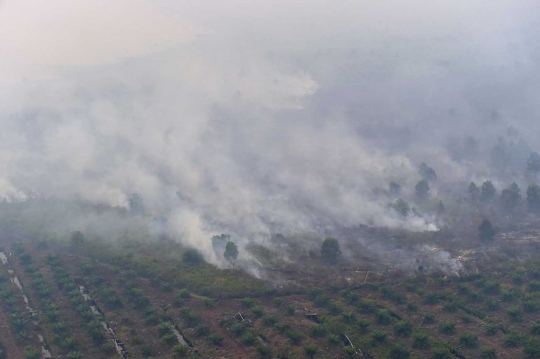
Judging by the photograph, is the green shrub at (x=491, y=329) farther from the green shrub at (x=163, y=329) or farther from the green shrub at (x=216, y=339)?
the green shrub at (x=163, y=329)

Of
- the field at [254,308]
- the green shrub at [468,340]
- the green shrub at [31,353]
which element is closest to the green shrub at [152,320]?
the field at [254,308]

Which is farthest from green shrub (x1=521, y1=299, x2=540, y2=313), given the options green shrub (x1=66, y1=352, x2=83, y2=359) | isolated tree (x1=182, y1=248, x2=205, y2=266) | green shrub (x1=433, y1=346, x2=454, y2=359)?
green shrub (x1=66, y1=352, x2=83, y2=359)

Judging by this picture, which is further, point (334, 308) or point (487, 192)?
point (487, 192)

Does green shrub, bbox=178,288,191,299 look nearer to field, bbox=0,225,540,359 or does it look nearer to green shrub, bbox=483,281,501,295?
field, bbox=0,225,540,359

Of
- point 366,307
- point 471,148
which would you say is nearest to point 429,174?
point 471,148

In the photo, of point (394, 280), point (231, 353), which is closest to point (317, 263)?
point (394, 280)

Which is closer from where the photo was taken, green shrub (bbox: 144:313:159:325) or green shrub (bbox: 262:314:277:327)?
green shrub (bbox: 262:314:277:327)

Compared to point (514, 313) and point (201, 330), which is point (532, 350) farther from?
point (201, 330)
